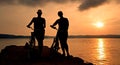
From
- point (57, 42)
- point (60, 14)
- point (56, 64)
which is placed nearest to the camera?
point (56, 64)

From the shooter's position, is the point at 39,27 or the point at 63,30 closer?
the point at 39,27

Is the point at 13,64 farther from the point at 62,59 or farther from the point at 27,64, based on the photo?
the point at 62,59

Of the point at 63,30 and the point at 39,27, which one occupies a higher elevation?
the point at 39,27

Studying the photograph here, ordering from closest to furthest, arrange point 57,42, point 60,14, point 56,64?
point 56,64 → point 60,14 → point 57,42

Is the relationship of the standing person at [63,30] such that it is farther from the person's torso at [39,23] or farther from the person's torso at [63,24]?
the person's torso at [39,23]

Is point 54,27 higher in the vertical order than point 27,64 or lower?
higher

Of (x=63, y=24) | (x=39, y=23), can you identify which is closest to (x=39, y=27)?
(x=39, y=23)

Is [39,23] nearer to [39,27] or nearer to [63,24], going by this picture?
[39,27]

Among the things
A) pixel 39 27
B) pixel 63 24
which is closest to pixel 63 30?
pixel 63 24

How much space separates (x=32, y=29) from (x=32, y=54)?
148cm

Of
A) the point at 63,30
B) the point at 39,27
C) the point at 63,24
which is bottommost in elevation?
the point at 63,30

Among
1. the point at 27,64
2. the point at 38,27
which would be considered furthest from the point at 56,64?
the point at 38,27

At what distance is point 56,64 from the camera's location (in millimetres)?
15672

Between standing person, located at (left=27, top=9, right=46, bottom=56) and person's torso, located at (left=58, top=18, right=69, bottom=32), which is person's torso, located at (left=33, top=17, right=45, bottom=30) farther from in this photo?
person's torso, located at (left=58, top=18, right=69, bottom=32)
